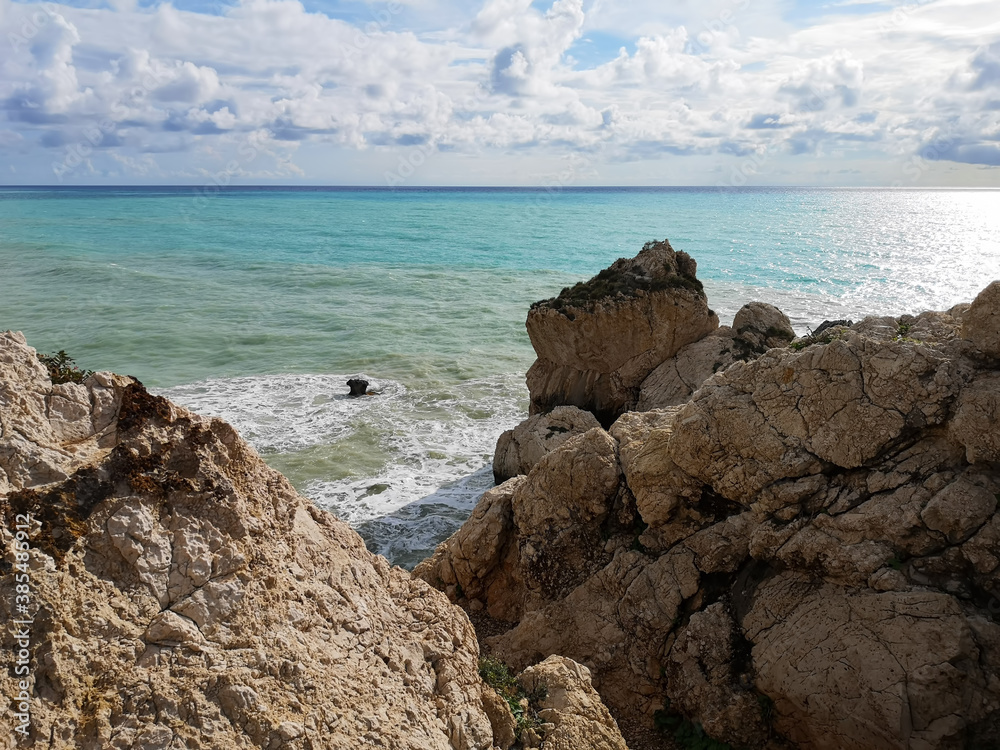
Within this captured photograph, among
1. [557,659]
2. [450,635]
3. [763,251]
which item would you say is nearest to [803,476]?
[557,659]

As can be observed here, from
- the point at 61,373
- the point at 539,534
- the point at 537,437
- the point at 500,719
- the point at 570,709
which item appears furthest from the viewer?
the point at 537,437

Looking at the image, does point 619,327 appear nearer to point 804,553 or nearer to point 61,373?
point 804,553

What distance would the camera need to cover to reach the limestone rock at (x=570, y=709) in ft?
17.0

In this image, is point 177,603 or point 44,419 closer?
point 177,603

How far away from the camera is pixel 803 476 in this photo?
7.12 meters

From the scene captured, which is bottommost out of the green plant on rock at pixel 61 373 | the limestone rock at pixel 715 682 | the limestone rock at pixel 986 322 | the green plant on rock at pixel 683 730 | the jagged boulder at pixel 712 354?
the green plant on rock at pixel 683 730

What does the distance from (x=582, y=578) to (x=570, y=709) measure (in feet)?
9.90

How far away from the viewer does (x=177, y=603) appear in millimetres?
3852

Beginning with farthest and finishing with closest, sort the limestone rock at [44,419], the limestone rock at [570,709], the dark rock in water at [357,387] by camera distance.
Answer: the dark rock in water at [357,387], the limestone rock at [570,709], the limestone rock at [44,419]

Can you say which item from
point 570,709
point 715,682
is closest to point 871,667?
point 715,682

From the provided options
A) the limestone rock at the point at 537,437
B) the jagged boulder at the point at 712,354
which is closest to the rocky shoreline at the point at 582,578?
the limestone rock at the point at 537,437

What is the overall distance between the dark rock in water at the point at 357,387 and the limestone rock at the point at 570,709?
605 inches

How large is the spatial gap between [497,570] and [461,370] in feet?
47.3

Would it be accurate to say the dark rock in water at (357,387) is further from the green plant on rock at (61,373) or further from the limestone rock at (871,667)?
the green plant on rock at (61,373)
